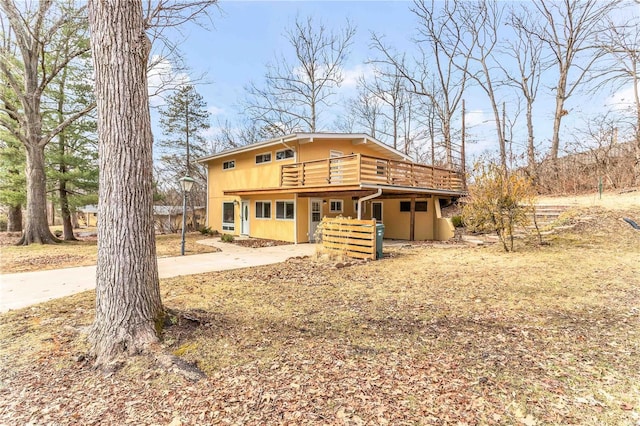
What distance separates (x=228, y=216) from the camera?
17172mm

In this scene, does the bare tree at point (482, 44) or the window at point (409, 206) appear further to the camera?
the bare tree at point (482, 44)

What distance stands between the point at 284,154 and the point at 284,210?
2.53 metres

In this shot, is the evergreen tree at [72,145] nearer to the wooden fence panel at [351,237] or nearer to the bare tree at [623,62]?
the wooden fence panel at [351,237]

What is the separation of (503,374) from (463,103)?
22236 millimetres

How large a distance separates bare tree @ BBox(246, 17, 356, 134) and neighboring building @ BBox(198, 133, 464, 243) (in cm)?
874

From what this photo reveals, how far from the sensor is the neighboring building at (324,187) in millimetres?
11641

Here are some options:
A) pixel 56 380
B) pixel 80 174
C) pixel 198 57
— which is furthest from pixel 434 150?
pixel 56 380

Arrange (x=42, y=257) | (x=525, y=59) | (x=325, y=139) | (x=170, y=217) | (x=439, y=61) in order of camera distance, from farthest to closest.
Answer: (x=170, y=217)
(x=439, y=61)
(x=525, y=59)
(x=325, y=139)
(x=42, y=257)

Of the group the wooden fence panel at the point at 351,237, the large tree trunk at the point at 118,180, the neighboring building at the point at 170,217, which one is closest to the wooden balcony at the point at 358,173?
the wooden fence panel at the point at 351,237

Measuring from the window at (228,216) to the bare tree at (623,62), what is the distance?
18825 millimetres

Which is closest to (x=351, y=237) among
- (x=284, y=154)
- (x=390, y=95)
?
(x=284, y=154)

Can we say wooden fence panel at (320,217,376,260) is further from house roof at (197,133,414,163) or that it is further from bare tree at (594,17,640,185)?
bare tree at (594,17,640,185)

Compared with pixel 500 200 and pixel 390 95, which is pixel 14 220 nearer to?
pixel 500 200

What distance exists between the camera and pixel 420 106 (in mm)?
24172
